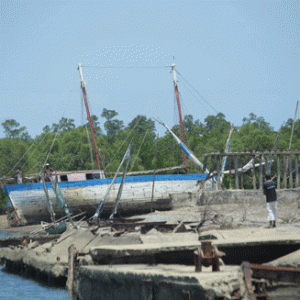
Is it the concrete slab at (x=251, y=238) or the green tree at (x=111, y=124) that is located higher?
the green tree at (x=111, y=124)

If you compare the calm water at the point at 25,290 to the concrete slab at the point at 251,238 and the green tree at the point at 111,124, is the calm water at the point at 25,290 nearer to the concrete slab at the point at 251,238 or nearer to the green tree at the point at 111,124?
the concrete slab at the point at 251,238

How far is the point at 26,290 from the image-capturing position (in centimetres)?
1983

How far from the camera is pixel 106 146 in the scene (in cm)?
7256

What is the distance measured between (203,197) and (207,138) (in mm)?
47978

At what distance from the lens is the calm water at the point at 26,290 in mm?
18228

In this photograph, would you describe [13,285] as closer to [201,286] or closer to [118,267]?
[118,267]

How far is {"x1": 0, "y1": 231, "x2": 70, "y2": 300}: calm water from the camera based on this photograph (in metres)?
18.2

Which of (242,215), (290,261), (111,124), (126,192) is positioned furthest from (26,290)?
(111,124)

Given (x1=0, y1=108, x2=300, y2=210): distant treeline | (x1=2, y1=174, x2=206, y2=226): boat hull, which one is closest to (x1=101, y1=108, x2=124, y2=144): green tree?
(x1=0, y1=108, x2=300, y2=210): distant treeline

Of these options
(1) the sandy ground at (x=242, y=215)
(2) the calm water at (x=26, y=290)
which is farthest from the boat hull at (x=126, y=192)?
(2) the calm water at (x=26, y=290)

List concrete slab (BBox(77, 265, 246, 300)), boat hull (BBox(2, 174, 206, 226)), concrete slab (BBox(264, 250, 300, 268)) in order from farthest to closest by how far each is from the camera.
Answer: boat hull (BBox(2, 174, 206, 226)) < concrete slab (BBox(264, 250, 300, 268)) < concrete slab (BBox(77, 265, 246, 300))

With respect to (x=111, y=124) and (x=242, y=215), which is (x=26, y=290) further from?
(x=111, y=124)

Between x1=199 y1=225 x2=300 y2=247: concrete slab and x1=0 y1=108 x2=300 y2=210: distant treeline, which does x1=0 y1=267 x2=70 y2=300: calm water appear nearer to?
x1=199 y1=225 x2=300 y2=247: concrete slab

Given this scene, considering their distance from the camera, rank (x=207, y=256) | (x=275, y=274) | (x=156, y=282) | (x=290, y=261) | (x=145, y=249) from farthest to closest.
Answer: (x=145, y=249) < (x=290, y=261) < (x=207, y=256) < (x=156, y=282) < (x=275, y=274)
